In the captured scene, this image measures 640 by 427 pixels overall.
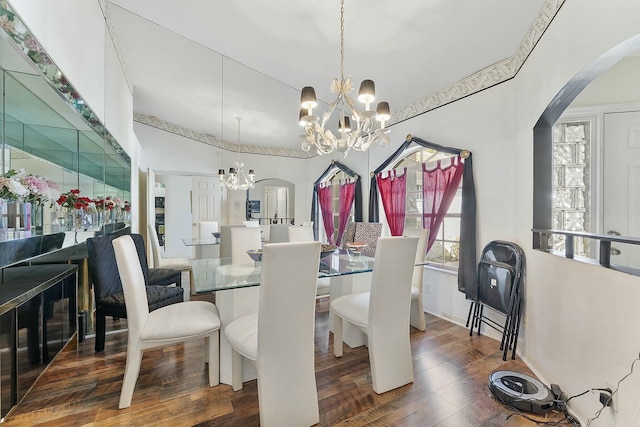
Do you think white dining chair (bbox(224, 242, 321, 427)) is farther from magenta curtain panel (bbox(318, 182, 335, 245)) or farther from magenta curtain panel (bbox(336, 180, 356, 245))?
magenta curtain panel (bbox(318, 182, 335, 245))

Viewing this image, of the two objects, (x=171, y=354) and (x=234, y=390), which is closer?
(x=234, y=390)

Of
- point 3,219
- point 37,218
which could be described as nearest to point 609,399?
point 3,219

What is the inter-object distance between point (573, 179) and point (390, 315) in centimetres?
227

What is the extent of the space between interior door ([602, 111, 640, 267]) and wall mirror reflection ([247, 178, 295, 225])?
16.0ft

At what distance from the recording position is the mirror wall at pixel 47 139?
1.45m

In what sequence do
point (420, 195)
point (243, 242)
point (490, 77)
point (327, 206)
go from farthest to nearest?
1. point (327, 206)
2. point (420, 195)
3. point (243, 242)
4. point (490, 77)

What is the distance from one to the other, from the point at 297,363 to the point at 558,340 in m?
1.75

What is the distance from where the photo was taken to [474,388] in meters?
1.87

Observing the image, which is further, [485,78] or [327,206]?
[327,206]

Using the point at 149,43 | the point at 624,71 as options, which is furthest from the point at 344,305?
the point at 149,43

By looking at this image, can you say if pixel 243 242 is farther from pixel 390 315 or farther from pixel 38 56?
pixel 38 56

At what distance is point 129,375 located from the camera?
1.62 meters

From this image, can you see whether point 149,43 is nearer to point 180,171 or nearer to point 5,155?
point 180,171

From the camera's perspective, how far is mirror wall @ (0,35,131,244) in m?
1.45
